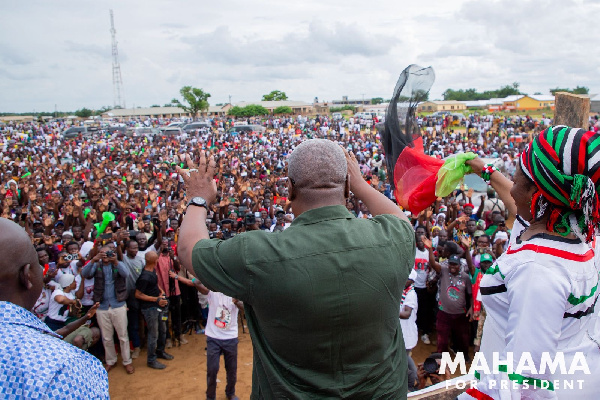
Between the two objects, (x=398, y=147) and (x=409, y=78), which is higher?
(x=409, y=78)

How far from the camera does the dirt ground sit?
17.8ft

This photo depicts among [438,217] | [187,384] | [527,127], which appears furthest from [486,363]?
[527,127]

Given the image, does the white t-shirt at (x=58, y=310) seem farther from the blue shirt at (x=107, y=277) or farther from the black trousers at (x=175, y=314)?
the black trousers at (x=175, y=314)

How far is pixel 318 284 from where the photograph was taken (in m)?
1.22

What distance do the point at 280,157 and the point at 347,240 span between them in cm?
2001

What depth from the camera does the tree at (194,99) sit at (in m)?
54.6

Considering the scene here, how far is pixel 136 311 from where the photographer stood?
234 inches

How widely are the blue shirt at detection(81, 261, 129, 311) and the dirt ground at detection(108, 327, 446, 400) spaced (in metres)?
1.02

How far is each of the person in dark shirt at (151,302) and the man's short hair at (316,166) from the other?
465 cm

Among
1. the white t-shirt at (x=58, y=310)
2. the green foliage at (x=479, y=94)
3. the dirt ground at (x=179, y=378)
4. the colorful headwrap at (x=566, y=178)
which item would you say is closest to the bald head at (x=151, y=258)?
the white t-shirt at (x=58, y=310)

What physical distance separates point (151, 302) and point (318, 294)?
4.96 meters

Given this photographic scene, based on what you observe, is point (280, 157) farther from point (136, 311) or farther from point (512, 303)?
point (512, 303)

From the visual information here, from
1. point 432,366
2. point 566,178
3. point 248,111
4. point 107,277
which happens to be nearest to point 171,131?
point 248,111

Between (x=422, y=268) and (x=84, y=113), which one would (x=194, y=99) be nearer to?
(x=84, y=113)
